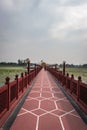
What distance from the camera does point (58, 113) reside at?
662 cm

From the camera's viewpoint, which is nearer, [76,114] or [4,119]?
[4,119]

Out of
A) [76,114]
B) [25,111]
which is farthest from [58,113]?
[25,111]

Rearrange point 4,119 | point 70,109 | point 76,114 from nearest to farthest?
point 4,119, point 76,114, point 70,109

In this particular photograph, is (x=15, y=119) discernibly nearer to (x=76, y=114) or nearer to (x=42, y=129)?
(x=42, y=129)

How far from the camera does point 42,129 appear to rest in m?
4.93

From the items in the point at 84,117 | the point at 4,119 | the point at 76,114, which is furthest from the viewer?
the point at 76,114

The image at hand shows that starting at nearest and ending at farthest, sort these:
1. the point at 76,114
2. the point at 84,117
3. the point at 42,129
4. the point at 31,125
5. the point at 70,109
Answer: the point at 42,129, the point at 31,125, the point at 84,117, the point at 76,114, the point at 70,109

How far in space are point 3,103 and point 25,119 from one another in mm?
935

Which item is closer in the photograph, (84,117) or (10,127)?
(10,127)

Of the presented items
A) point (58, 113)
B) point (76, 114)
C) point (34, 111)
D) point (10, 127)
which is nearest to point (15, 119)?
point (10, 127)

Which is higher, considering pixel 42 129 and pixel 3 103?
pixel 3 103

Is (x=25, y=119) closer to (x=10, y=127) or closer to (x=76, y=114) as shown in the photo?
(x=10, y=127)

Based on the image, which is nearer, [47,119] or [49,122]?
[49,122]

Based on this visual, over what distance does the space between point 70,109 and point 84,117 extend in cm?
120
